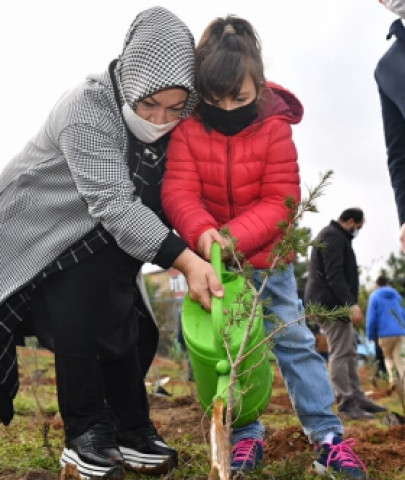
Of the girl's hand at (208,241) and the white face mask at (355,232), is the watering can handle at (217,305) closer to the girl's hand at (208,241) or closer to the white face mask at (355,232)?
the girl's hand at (208,241)

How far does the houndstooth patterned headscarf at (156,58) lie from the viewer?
260 cm

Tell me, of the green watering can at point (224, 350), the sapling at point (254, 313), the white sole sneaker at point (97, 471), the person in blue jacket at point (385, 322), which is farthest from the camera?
the person in blue jacket at point (385, 322)

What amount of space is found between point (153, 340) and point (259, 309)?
2.83 feet

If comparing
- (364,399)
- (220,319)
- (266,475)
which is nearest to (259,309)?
(220,319)

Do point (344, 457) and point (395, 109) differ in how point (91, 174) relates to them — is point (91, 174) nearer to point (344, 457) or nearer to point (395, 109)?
point (395, 109)

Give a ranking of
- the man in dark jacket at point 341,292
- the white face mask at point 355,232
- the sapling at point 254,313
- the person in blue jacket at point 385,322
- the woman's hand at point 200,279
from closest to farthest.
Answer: the sapling at point 254,313 → the woman's hand at point 200,279 → the man in dark jacket at point 341,292 → the white face mask at point 355,232 → the person in blue jacket at point 385,322

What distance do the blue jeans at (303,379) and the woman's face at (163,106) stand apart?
0.67 metres

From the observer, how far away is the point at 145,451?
283 cm

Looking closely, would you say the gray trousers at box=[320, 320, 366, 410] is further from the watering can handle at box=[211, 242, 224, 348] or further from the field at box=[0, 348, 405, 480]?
the watering can handle at box=[211, 242, 224, 348]

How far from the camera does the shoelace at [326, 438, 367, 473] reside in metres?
2.59

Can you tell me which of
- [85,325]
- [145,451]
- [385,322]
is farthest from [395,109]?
[385,322]

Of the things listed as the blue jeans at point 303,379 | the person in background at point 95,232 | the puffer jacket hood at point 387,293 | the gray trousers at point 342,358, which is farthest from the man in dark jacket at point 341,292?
the person in background at point 95,232

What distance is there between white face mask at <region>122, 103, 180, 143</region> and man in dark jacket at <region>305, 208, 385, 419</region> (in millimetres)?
3742

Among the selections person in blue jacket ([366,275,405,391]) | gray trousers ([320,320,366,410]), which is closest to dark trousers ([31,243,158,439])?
gray trousers ([320,320,366,410])
